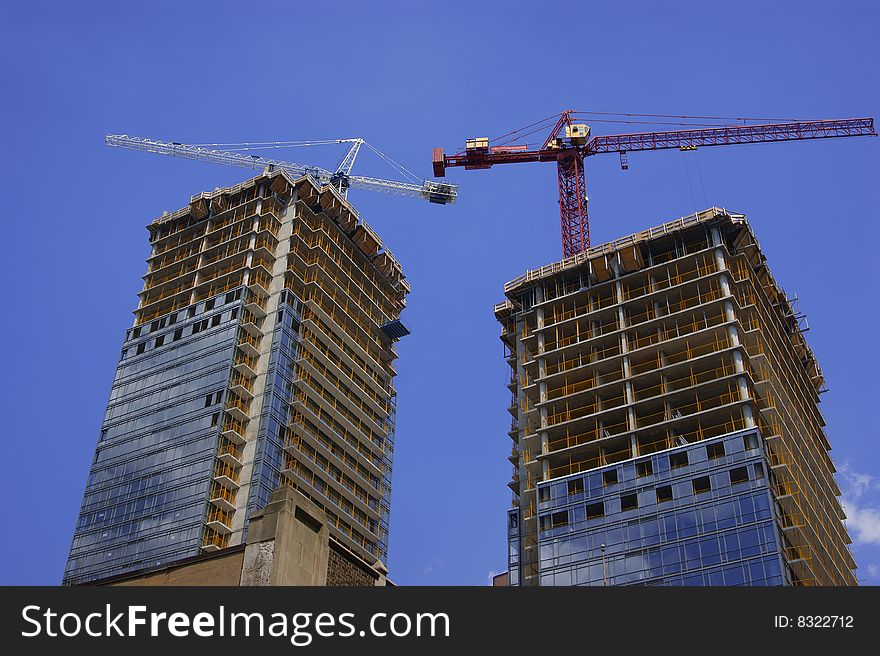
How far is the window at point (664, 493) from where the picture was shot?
10700 cm

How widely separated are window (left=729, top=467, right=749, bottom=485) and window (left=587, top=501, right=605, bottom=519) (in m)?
12.2

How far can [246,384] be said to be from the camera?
13000cm

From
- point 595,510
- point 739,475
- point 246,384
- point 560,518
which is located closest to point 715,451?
point 739,475

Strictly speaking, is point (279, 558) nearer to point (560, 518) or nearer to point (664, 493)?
point (664, 493)

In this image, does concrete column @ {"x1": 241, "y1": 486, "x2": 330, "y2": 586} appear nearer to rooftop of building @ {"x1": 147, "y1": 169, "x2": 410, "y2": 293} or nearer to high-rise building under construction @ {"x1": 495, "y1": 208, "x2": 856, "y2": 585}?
high-rise building under construction @ {"x1": 495, "y1": 208, "x2": 856, "y2": 585}

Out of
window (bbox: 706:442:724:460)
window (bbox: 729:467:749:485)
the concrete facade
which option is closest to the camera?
the concrete facade

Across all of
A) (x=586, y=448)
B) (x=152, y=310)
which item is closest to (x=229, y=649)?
(x=586, y=448)

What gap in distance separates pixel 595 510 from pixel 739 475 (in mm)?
13697

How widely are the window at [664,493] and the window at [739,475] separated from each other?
5657mm

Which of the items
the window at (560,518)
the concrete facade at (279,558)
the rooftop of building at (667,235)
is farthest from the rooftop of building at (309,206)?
the concrete facade at (279,558)

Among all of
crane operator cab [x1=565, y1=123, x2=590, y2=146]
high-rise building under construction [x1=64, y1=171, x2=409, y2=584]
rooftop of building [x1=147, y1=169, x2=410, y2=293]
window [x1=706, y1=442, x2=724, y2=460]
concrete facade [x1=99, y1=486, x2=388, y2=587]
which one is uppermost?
crane operator cab [x1=565, y1=123, x2=590, y2=146]

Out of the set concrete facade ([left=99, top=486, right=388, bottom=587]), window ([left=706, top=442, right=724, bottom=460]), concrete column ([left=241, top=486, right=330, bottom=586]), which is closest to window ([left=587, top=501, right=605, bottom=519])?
window ([left=706, top=442, right=724, bottom=460])

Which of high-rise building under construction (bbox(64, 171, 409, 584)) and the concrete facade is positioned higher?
high-rise building under construction (bbox(64, 171, 409, 584))

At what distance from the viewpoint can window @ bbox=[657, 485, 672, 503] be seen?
351 feet
